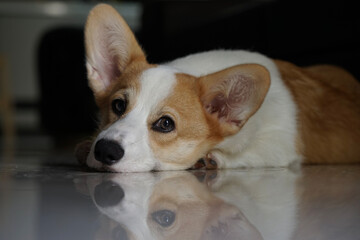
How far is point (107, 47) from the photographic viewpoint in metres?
1.96

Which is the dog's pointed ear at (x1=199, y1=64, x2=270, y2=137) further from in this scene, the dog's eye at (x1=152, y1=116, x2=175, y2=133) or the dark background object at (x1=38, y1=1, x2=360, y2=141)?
the dark background object at (x1=38, y1=1, x2=360, y2=141)

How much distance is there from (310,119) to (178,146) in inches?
22.4

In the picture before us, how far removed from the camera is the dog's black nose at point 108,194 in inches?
43.4

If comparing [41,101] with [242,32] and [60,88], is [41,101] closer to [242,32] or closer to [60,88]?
[60,88]

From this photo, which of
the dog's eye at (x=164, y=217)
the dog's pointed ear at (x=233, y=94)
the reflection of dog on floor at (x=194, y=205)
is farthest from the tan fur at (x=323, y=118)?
the dog's eye at (x=164, y=217)

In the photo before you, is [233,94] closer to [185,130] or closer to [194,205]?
[185,130]

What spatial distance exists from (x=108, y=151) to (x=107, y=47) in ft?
1.87

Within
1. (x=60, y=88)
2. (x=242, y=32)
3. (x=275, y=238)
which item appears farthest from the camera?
(x=60, y=88)

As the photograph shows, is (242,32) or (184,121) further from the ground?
(184,121)

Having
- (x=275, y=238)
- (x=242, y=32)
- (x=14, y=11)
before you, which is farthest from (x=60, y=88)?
(x=275, y=238)

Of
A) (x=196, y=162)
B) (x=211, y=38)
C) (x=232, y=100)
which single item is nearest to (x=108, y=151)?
(x=196, y=162)

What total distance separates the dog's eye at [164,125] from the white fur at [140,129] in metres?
0.03

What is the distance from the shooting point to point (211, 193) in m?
1.24

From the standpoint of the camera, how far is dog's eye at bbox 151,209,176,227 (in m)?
0.91
